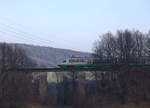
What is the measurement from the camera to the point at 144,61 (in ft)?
178

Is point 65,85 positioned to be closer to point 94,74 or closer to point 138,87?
point 94,74

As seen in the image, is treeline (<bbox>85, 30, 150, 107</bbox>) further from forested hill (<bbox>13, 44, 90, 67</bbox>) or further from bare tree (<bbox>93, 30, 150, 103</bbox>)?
forested hill (<bbox>13, 44, 90, 67</bbox>)

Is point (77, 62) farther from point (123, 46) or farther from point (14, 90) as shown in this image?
point (14, 90)

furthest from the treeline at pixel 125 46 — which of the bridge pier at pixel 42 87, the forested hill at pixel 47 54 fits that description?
the forested hill at pixel 47 54

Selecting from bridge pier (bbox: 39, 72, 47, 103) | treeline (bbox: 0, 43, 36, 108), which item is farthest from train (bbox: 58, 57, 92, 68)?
treeline (bbox: 0, 43, 36, 108)

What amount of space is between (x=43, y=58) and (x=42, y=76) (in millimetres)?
111107

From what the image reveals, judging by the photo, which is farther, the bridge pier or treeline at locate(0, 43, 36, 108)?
the bridge pier

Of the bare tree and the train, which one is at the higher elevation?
the bare tree

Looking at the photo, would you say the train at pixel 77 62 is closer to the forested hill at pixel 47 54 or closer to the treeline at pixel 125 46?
the treeline at pixel 125 46

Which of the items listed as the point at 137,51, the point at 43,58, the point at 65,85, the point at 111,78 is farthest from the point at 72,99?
the point at 43,58

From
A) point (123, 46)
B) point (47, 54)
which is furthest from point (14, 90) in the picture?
point (47, 54)

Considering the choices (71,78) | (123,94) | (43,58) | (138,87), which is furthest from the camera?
(43,58)

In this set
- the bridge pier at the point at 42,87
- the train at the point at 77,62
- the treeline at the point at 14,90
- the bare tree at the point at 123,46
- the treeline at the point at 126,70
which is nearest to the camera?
the treeline at the point at 14,90

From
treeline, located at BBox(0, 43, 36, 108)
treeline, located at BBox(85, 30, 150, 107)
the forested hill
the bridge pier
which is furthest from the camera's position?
the forested hill
